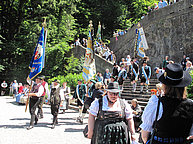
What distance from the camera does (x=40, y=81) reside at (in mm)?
8930

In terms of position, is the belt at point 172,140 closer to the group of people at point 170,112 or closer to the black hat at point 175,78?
the group of people at point 170,112

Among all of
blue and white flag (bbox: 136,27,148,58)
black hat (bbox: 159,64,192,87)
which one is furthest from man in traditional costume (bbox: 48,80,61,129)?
blue and white flag (bbox: 136,27,148,58)

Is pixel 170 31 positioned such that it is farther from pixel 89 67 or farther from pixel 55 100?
pixel 55 100

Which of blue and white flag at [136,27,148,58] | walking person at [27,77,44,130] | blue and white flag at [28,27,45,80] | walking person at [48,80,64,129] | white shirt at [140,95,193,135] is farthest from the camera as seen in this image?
blue and white flag at [136,27,148,58]

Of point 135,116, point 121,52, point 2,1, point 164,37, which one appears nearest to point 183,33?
point 164,37

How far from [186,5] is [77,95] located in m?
13.1

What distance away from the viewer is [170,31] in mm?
20625

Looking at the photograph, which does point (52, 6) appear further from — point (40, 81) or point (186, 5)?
point (40, 81)

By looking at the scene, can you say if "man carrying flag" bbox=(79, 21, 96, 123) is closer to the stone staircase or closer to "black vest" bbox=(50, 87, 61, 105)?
"black vest" bbox=(50, 87, 61, 105)

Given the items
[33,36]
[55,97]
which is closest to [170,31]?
[33,36]

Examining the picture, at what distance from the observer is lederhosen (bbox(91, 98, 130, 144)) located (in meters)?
3.70

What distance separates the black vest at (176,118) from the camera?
2602 millimetres

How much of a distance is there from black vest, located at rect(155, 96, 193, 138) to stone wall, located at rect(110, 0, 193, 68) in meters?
17.1

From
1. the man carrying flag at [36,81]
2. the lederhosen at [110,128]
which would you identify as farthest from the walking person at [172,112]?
the man carrying flag at [36,81]
